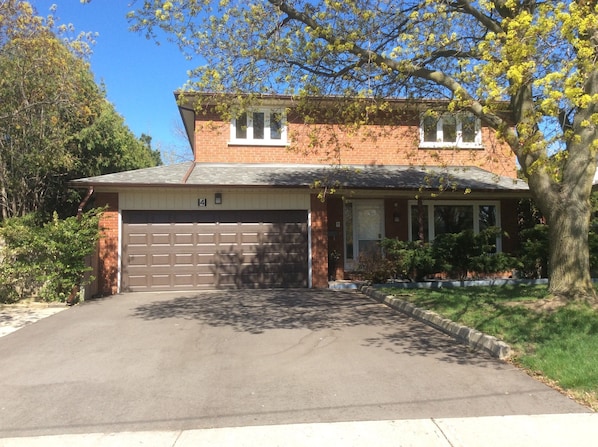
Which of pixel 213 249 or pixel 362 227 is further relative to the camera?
pixel 362 227

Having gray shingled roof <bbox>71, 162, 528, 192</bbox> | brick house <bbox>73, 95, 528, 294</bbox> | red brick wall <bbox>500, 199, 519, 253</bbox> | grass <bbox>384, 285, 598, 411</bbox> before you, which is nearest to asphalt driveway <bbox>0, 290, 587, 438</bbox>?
grass <bbox>384, 285, 598, 411</bbox>

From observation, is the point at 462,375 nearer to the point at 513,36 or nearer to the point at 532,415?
the point at 532,415

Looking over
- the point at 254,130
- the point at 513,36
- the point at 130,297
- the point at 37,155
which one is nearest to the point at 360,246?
the point at 254,130

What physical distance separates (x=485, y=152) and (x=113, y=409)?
1502cm

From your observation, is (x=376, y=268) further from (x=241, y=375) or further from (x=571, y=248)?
(x=241, y=375)

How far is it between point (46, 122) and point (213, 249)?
23.2 ft

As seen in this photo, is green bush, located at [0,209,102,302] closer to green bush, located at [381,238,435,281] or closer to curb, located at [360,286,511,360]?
curb, located at [360,286,511,360]

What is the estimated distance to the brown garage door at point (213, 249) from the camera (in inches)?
525

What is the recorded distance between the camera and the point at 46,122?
15.5 meters

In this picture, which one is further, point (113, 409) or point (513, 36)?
point (513, 36)

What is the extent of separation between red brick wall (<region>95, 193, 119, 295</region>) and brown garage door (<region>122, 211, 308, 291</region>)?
0.84 ft

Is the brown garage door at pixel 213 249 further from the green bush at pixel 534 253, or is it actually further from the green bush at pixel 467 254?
the green bush at pixel 534 253

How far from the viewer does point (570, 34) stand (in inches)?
235

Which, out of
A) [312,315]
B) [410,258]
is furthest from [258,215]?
[312,315]
